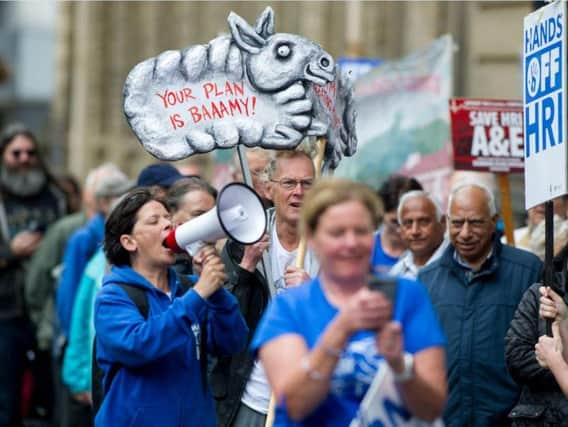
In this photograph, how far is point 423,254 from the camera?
32.9ft

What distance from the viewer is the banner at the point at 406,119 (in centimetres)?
1252

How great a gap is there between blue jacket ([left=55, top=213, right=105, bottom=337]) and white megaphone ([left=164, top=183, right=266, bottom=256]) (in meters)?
4.59

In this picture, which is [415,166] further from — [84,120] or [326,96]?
[84,120]

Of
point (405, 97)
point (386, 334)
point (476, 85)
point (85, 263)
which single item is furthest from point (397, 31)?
point (386, 334)

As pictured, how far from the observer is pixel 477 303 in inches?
344

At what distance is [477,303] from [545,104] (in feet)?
4.39

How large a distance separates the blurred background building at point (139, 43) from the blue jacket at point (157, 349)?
29.5 ft

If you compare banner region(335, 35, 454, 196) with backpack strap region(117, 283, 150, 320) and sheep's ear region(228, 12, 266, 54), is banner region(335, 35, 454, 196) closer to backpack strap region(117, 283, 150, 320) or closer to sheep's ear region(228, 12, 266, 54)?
sheep's ear region(228, 12, 266, 54)

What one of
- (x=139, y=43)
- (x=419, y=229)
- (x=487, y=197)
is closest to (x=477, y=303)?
(x=487, y=197)

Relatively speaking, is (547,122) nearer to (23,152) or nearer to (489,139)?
(489,139)

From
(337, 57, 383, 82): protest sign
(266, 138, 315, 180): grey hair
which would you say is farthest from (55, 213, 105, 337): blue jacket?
(266, 138, 315, 180): grey hair

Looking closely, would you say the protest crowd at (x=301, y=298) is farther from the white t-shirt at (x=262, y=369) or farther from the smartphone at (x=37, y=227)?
the smartphone at (x=37, y=227)

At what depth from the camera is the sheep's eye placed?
26.2ft

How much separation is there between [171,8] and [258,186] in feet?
63.9
